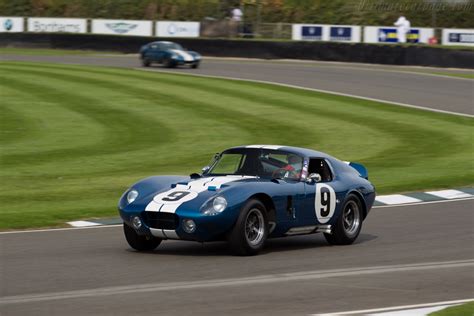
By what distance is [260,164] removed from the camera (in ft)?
38.1

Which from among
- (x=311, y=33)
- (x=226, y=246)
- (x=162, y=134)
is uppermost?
(x=311, y=33)

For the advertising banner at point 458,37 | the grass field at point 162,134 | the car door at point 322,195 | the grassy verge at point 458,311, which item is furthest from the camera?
the advertising banner at point 458,37

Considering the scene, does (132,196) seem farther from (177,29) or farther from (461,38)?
(177,29)

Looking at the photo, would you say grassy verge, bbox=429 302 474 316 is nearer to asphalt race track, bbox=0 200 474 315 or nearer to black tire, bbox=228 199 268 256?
asphalt race track, bbox=0 200 474 315

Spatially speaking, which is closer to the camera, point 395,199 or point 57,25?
point 395,199

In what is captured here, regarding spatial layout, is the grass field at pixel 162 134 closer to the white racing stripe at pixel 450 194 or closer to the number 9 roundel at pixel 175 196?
the white racing stripe at pixel 450 194

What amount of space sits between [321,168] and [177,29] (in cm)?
4659

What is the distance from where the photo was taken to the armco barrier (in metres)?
44.1

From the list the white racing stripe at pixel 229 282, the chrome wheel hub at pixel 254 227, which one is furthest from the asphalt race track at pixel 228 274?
the chrome wheel hub at pixel 254 227

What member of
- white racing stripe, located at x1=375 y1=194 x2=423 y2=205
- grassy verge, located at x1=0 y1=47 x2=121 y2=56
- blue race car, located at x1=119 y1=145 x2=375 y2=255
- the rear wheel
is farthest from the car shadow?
grassy verge, located at x1=0 y1=47 x2=121 y2=56

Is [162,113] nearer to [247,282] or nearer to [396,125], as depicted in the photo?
[396,125]

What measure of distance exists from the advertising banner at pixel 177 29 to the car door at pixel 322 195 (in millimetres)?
45666

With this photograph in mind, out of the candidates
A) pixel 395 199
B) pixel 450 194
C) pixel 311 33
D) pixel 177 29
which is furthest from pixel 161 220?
pixel 177 29

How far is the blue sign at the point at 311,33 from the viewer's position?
54.7 m
